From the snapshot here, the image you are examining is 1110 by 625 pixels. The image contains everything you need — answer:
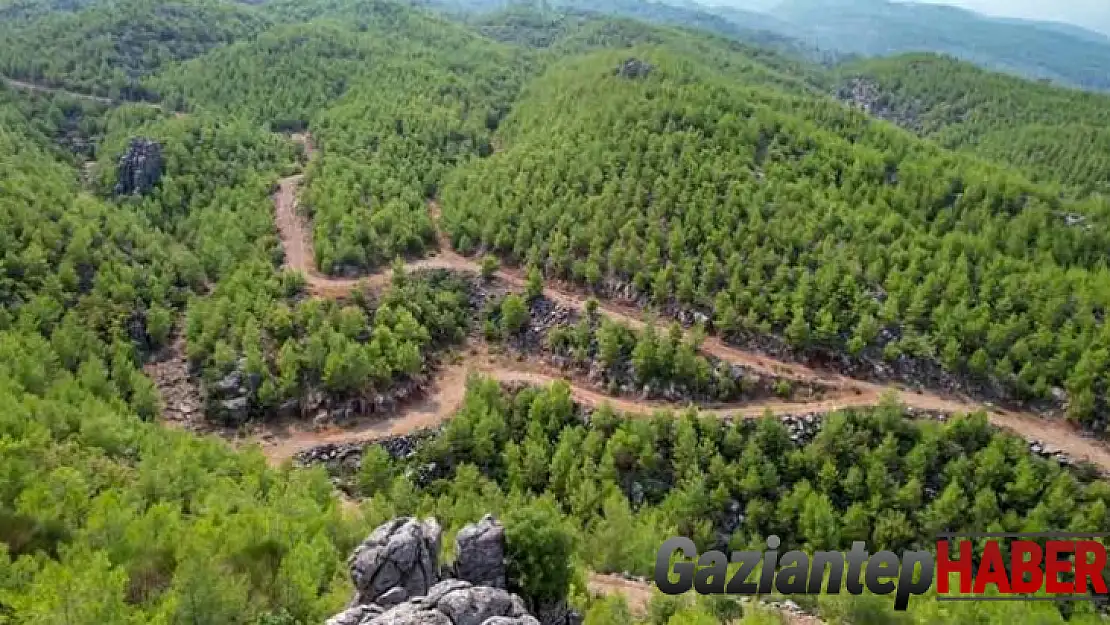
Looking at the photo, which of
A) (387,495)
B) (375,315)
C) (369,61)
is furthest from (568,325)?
(369,61)

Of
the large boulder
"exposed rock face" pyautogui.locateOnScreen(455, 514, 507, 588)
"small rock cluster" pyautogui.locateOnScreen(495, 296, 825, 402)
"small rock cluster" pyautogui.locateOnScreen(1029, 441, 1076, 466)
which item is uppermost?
the large boulder

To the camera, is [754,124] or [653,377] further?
[754,124]

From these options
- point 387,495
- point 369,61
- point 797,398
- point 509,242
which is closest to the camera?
point 387,495

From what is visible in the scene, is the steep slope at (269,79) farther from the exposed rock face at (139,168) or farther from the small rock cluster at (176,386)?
the small rock cluster at (176,386)

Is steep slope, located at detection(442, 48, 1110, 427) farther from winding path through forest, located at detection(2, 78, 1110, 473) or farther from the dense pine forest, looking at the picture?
winding path through forest, located at detection(2, 78, 1110, 473)

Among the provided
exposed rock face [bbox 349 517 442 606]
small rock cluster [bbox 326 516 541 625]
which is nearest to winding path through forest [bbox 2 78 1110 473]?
small rock cluster [bbox 326 516 541 625]

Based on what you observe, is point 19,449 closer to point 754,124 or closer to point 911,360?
point 911,360
